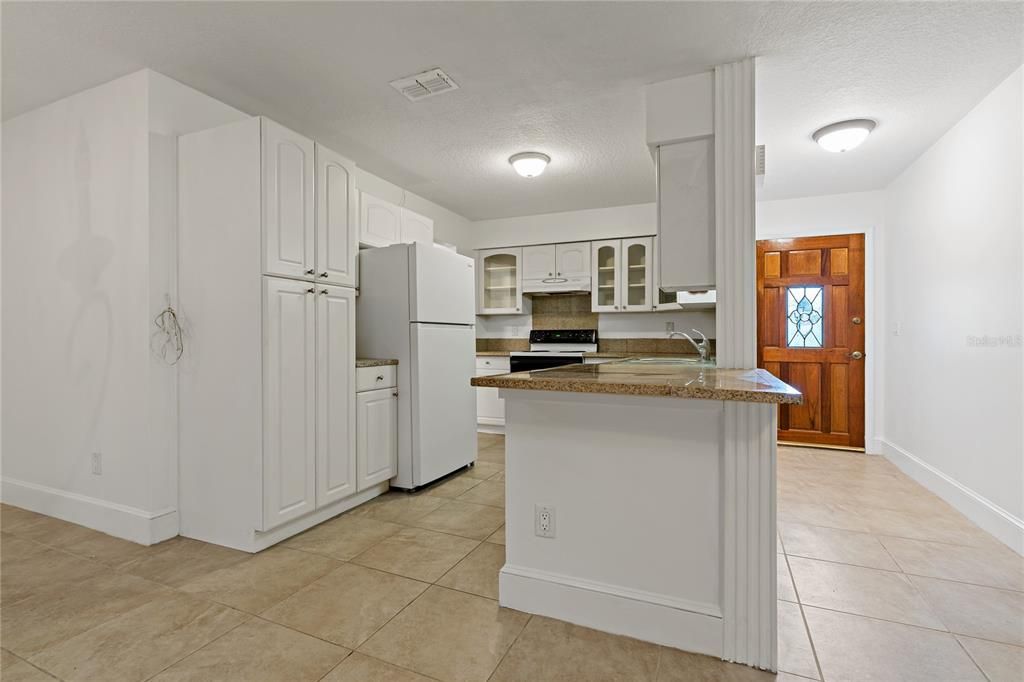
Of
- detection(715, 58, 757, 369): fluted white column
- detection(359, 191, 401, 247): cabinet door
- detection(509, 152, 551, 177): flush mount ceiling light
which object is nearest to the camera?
detection(715, 58, 757, 369): fluted white column

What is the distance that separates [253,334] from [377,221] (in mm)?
1741

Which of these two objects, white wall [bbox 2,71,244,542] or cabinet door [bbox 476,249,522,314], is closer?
white wall [bbox 2,71,244,542]

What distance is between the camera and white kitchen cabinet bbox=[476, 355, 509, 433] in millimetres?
5125

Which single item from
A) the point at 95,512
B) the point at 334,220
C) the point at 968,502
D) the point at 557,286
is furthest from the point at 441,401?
the point at 968,502

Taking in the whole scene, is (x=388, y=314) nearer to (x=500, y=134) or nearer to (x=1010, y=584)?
(x=500, y=134)

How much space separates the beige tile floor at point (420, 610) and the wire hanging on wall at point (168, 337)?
3.15 ft

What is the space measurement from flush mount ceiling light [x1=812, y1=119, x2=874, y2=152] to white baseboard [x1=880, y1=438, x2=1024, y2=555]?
2205mm

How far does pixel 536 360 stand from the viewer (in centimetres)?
492

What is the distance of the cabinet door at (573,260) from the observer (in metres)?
5.13

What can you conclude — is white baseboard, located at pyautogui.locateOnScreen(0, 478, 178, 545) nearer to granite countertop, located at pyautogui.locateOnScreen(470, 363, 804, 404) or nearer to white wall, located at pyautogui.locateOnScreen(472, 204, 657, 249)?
granite countertop, located at pyautogui.locateOnScreen(470, 363, 804, 404)

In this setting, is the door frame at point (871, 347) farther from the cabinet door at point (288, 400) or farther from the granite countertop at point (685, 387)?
the cabinet door at point (288, 400)

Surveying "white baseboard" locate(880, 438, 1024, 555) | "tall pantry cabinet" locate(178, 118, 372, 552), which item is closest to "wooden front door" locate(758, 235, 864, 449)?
"white baseboard" locate(880, 438, 1024, 555)

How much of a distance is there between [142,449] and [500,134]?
9.00ft

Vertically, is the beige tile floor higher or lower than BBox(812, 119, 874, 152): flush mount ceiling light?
lower
